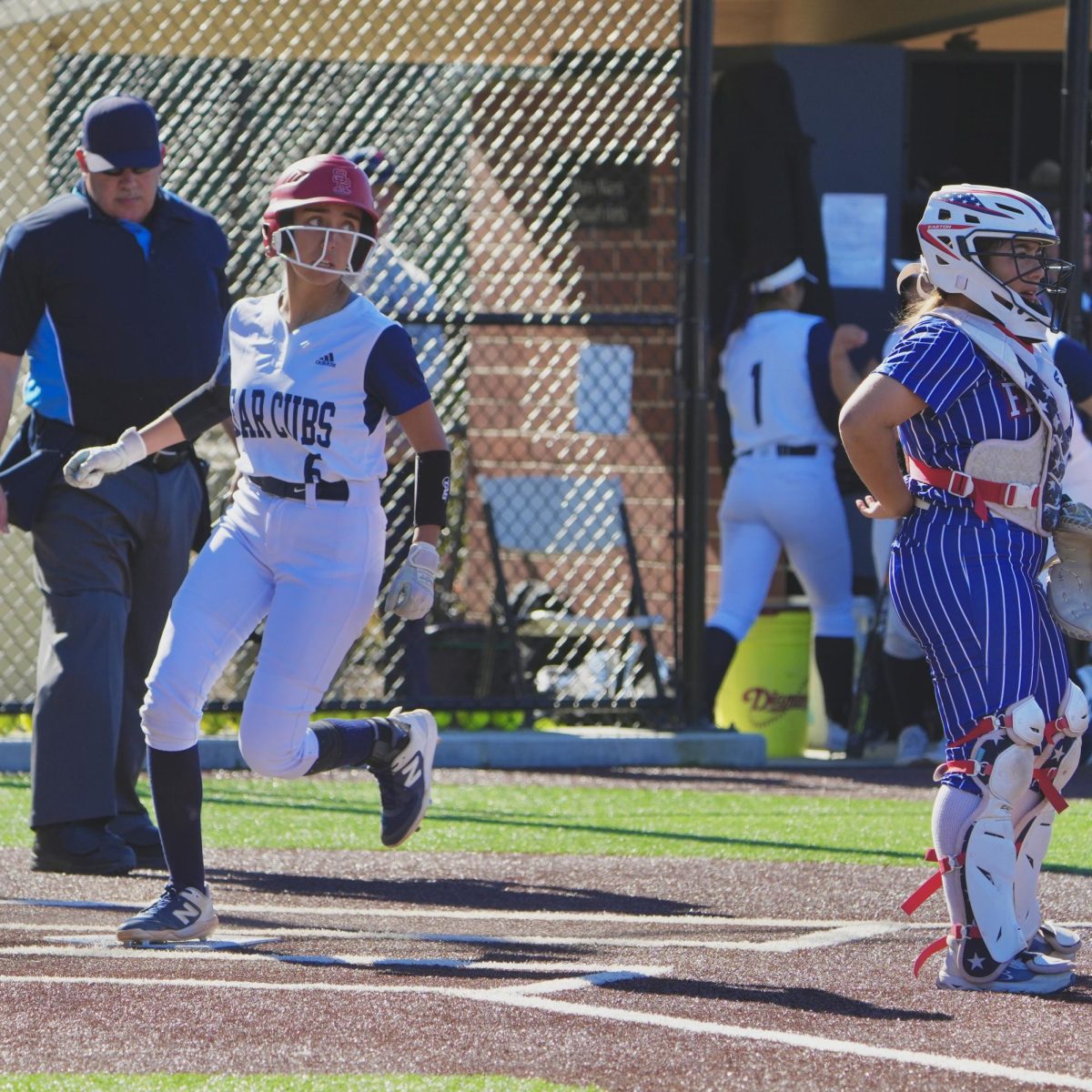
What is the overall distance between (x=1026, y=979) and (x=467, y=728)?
216 inches

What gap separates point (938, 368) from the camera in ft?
16.2

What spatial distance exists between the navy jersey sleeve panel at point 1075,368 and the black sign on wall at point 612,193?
474 centimetres

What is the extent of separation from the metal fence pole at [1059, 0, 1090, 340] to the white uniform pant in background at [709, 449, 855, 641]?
1.43 metres

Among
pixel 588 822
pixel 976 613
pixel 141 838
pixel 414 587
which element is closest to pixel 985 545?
pixel 976 613

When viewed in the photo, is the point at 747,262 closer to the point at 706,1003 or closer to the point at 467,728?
the point at 467,728

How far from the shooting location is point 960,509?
5008 millimetres

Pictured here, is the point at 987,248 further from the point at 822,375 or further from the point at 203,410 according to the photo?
the point at 822,375

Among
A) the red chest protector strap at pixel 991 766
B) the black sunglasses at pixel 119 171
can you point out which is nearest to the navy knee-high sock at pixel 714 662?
the black sunglasses at pixel 119 171

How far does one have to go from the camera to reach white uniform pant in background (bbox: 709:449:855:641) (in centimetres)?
1023

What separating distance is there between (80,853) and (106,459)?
1.41 meters

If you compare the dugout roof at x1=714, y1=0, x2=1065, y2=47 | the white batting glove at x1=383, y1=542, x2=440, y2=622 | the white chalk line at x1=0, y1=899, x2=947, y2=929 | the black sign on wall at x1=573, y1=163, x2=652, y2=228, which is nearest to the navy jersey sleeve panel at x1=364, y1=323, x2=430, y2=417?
the white batting glove at x1=383, y1=542, x2=440, y2=622

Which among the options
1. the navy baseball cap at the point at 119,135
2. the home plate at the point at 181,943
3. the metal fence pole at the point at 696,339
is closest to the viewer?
the home plate at the point at 181,943

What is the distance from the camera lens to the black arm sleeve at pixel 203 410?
5.68 metres

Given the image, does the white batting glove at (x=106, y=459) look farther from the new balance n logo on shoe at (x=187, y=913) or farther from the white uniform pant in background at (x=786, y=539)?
the white uniform pant in background at (x=786, y=539)
